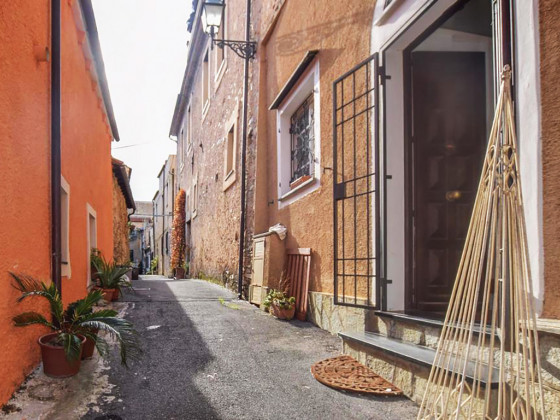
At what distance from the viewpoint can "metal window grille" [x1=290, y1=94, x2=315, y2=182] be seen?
19.4ft

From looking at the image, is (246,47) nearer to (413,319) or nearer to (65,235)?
(65,235)

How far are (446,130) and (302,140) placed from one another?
243cm

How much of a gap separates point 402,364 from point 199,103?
46.3 feet

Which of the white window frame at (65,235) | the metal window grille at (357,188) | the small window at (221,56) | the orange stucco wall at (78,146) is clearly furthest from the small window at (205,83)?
the metal window grille at (357,188)

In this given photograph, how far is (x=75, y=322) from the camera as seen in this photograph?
11.4 ft

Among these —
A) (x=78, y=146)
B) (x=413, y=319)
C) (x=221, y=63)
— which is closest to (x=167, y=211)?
(x=221, y=63)

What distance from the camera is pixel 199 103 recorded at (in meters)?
15.9

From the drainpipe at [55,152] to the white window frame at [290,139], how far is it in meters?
2.73

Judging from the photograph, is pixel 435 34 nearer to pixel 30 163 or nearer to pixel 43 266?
pixel 30 163

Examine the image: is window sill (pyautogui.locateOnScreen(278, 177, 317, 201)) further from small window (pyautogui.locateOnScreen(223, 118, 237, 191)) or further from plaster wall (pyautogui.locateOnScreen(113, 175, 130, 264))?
plaster wall (pyautogui.locateOnScreen(113, 175, 130, 264))

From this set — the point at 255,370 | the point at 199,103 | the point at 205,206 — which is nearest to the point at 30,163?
the point at 255,370

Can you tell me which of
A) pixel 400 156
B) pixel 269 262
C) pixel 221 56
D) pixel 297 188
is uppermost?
pixel 221 56

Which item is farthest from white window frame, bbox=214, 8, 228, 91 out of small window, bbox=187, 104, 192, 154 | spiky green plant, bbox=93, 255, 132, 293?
small window, bbox=187, 104, 192, 154

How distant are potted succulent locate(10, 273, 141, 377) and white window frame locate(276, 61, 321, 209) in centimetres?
284
